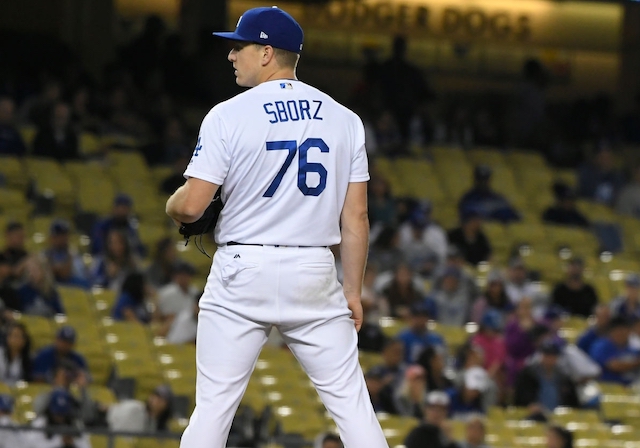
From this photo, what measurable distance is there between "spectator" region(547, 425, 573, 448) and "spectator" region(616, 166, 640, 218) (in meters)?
6.24

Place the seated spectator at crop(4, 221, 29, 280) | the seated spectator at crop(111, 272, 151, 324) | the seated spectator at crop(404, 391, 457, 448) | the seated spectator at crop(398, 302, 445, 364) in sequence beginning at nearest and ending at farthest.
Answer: the seated spectator at crop(404, 391, 457, 448)
the seated spectator at crop(4, 221, 29, 280)
the seated spectator at crop(111, 272, 151, 324)
the seated spectator at crop(398, 302, 445, 364)

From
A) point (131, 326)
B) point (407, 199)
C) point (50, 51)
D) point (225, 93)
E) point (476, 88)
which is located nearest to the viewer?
point (131, 326)

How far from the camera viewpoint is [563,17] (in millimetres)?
20875

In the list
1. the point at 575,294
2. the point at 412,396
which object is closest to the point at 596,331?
the point at 575,294

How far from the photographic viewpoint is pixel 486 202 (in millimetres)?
13328

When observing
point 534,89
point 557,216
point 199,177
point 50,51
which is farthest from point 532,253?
point 199,177

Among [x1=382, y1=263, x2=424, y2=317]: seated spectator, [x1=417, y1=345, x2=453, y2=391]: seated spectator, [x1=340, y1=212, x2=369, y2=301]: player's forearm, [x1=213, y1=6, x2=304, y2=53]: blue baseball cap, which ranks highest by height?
[x1=213, y1=6, x2=304, y2=53]: blue baseball cap

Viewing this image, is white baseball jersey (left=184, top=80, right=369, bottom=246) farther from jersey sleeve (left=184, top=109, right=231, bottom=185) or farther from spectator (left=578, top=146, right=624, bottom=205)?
spectator (left=578, top=146, right=624, bottom=205)

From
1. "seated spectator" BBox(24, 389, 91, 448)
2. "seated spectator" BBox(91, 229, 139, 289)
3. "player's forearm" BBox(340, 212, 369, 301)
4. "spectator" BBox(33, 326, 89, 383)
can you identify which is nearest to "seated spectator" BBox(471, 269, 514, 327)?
"seated spectator" BBox(91, 229, 139, 289)

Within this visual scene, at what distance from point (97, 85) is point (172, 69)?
1216 millimetres

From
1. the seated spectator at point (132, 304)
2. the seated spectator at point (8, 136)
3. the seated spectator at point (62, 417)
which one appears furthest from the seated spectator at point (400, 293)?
the seated spectator at point (8, 136)

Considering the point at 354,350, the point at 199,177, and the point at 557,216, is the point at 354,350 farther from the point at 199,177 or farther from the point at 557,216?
the point at 557,216

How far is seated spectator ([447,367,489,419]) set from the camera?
939cm

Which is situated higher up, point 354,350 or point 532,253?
point 354,350
